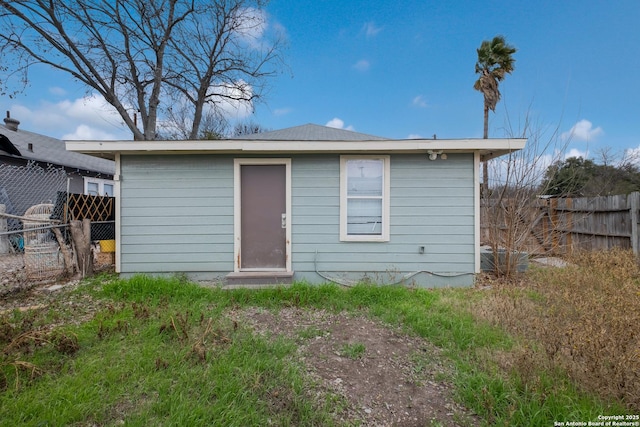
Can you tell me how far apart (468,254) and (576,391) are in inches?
119

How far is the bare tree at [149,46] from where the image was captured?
351 inches

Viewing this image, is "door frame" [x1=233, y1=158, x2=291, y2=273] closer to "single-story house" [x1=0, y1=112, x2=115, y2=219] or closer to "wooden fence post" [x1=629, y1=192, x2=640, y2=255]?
"single-story house" [x1=0, y1=112, x2=115, y2=219]

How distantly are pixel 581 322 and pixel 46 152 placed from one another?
53.3 feet

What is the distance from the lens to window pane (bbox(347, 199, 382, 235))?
16.2 ft

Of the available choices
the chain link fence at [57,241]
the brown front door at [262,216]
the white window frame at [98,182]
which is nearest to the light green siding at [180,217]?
the brown front door at [262,216]

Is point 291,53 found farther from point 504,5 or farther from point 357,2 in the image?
point 504,5

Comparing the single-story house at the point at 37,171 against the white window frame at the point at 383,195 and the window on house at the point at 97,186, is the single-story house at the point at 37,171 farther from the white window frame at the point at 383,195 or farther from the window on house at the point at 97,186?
the white window frame at the point at 383,195

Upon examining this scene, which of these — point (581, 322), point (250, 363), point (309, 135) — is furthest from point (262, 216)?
point (581, 322)

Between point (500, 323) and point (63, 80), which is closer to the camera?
point (500, 323)

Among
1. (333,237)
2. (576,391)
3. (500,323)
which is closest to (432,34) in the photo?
(333,237)

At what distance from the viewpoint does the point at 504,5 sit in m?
8.40

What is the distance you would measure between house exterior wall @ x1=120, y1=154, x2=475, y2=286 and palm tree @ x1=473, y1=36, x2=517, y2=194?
9.51 metres

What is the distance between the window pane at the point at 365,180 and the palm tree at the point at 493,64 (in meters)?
9.86

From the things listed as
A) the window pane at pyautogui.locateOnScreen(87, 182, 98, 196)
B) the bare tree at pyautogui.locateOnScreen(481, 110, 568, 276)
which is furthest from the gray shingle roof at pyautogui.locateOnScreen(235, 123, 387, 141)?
the window pane at pyautogui.locateOnScreen(87, 182, 98, 196)
